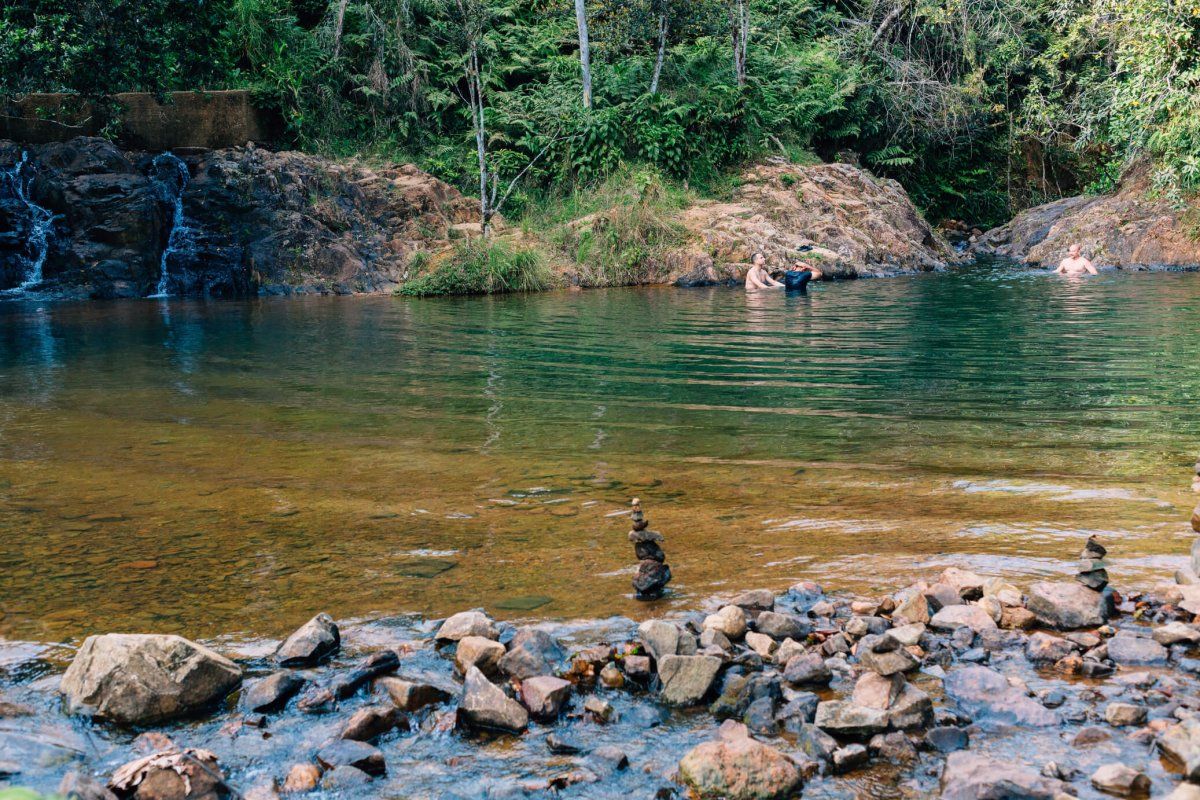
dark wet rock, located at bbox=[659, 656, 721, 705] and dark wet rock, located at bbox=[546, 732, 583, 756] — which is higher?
dark wet rock, located at bbox=[659, 656, 721, 705]

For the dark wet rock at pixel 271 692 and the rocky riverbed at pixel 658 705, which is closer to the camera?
the rocky riverbed at pixel 658 705

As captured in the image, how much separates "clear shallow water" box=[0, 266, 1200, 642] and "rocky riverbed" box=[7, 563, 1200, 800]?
1.43 feet

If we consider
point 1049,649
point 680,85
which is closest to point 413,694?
point 1049,649

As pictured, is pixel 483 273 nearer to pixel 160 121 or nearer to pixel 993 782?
pixel 160 121

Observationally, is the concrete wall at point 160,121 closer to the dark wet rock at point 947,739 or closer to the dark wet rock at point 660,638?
the dark wet rock at point 660,638

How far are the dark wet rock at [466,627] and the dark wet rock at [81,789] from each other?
1304 mm

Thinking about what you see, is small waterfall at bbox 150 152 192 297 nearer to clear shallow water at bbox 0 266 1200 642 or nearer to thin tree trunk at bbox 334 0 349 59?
thin tree trunk at bbox 334 0 349 59

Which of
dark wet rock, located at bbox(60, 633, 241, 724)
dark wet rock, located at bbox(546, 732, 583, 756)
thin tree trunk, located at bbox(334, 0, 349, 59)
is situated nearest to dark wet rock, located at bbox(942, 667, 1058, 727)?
dark wet rock, located at bbox(546, 732, 583, 756)

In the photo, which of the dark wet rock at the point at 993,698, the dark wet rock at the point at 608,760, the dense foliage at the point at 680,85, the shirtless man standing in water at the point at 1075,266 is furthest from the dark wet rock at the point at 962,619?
the shirtless man standing in water at the point at 1075,266

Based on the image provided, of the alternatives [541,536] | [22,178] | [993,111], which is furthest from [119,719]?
[993,111]

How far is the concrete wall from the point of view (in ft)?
75.2

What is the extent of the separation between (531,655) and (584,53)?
2484cm

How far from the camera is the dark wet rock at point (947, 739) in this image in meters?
2.94

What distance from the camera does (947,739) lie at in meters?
2.95
